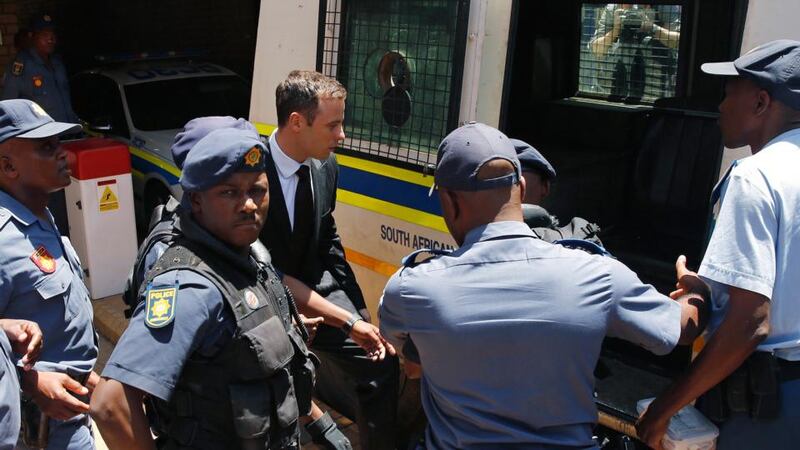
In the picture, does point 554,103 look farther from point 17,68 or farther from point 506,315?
point 17,68

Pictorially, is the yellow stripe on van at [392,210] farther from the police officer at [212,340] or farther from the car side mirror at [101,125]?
the car side mirror at [101,125]

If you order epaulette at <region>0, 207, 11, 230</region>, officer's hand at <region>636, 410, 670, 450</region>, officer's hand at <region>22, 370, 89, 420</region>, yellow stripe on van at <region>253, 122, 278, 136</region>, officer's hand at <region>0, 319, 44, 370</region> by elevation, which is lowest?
officer's hand at <region>22, 370, 89, 420</region>

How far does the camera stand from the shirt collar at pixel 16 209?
224cm

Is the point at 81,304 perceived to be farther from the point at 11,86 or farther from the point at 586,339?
the point at 11,86

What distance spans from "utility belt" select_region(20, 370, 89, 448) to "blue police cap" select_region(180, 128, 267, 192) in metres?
0.87

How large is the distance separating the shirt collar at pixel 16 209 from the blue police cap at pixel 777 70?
2.02 metres

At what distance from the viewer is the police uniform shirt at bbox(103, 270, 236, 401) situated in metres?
1.70

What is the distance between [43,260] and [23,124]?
0.43 m

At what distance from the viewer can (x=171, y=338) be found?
171cm

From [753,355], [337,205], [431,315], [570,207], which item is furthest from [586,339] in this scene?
[570,207]

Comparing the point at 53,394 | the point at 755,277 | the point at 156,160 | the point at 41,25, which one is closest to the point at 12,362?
the point at 53,394

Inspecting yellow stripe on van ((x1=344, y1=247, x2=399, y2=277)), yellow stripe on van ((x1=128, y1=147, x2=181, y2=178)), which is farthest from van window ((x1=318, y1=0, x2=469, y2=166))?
yellow stripe on van ((x1=128, y1=147, x2=181, y2=178))

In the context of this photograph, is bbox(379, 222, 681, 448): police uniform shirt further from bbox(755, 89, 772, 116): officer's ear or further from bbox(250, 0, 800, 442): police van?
bbox(755, 89, 772, 116): officer's ear

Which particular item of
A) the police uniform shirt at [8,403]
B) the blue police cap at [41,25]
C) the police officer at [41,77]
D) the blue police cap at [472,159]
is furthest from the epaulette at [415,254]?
the blue police cap at [41,25]
